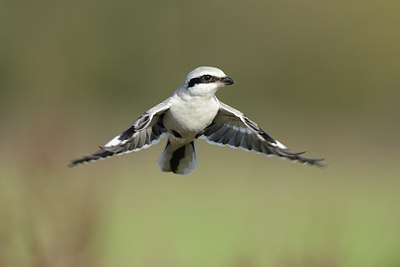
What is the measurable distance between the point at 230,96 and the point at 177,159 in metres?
10.1

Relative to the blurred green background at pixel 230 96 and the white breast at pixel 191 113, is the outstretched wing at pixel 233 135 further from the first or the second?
the blurred green background at pixel 230 96

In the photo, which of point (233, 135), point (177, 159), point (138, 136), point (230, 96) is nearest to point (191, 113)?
point (138, 136)

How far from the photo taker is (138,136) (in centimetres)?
547

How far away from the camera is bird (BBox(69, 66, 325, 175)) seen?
5219 millimetres

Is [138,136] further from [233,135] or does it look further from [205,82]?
[233,135]

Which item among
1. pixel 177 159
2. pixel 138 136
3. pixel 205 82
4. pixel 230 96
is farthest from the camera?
pixel 230 96

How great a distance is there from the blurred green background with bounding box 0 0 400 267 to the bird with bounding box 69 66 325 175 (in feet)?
8.66

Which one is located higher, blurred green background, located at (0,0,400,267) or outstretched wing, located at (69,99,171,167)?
blurred green background, located at (0,0,400,267)

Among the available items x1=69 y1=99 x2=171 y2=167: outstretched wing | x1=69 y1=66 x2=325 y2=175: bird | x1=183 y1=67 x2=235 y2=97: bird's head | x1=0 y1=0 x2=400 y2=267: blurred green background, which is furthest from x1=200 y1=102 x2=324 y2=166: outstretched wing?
x1=0 y1=0 x2=400 y2=267: blurred green background

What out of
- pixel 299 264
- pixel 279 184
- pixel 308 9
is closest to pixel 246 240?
pixel 299 264

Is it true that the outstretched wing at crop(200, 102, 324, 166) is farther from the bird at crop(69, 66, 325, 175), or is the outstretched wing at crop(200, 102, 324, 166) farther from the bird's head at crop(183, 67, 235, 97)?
the bird's head at crop(183, 67, 235, 97)

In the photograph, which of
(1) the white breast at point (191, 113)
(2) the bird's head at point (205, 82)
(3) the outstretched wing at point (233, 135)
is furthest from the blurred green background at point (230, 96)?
(2) the bird's head at point (205, 82)

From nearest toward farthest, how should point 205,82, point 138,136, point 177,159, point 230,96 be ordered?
point 205,82
point 138,136
point 177,159
point 230,96

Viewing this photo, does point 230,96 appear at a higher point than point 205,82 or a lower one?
higher
